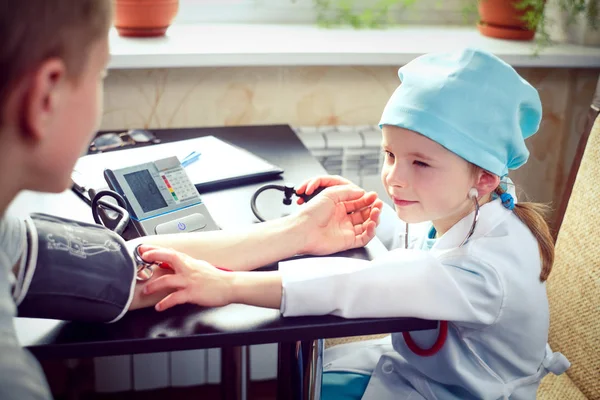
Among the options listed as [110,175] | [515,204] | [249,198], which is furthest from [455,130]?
[110,175]

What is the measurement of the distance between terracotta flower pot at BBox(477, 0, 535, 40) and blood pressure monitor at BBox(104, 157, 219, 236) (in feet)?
3.97

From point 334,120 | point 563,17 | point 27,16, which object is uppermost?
point 27,16

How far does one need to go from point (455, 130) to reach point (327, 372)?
0.49m

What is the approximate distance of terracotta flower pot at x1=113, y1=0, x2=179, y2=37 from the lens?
1778 mm

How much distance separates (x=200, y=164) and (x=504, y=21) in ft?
3.63

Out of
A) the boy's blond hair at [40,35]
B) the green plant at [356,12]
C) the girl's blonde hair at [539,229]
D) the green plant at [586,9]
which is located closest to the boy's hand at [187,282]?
the boy's blond hair at [40,35]

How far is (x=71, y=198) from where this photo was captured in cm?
124

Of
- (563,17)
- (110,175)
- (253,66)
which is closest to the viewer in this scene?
(110,175)

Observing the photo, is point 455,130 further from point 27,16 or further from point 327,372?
point 27,16

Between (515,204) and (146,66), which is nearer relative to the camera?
(515,204)

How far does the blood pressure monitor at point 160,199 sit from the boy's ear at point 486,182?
428mm

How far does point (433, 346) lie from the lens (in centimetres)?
103

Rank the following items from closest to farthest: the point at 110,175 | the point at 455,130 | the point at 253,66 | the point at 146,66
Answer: the point at 455,130 < the point at 110,175 < the point at 146,66 < the point at 253,66

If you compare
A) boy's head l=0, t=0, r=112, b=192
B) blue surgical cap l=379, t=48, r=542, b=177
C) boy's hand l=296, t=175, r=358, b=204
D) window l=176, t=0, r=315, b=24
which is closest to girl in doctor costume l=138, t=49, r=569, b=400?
blue surgical cap l=379, t=48, r=542, b=177
